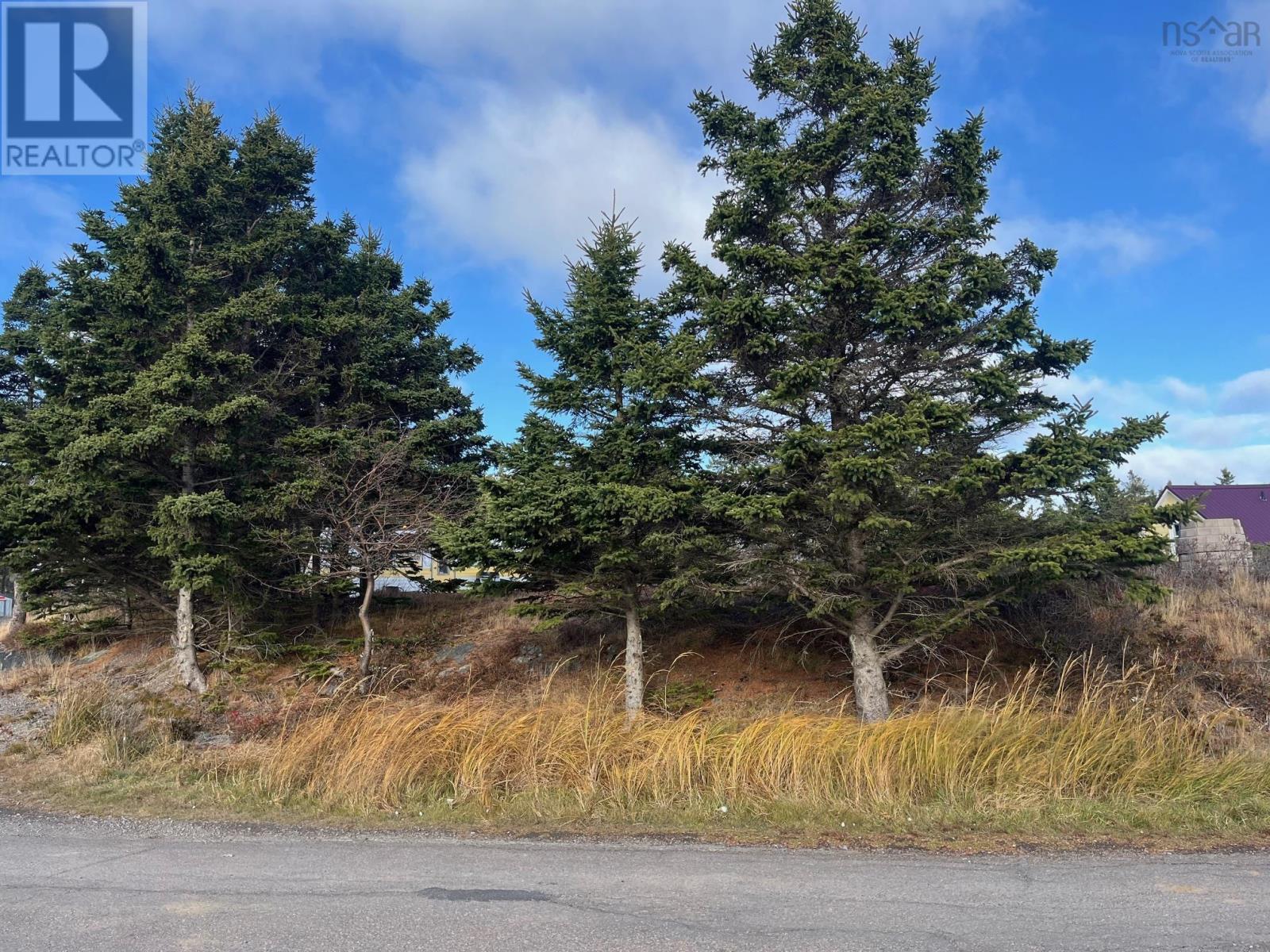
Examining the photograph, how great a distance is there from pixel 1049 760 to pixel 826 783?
204cm

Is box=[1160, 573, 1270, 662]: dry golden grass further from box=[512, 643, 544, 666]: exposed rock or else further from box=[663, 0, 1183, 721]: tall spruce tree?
box=[512, 643, 544, 666]: exposed rock

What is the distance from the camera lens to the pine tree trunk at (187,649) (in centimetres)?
1478

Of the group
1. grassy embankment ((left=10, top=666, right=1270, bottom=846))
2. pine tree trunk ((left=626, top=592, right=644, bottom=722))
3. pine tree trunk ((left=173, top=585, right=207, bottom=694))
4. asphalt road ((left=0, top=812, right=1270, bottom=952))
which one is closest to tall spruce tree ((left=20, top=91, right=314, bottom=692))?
pine tree trunk ((left=173, top=585, right=207, bottom=694))

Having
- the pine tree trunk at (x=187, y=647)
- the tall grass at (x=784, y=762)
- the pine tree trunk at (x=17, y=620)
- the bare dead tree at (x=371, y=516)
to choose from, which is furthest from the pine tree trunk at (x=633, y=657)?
the pine tree trunk at (x=17, y=620)

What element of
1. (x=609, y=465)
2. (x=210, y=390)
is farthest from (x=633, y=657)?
(x=210, y=390)

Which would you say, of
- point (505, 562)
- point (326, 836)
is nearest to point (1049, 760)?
point (326, 836)

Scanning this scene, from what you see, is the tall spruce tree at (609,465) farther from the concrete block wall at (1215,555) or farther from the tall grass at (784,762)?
the concrete block wall at (1215,555)

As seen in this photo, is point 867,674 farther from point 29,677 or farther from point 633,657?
point 29,677

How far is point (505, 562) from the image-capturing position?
10.8 meters

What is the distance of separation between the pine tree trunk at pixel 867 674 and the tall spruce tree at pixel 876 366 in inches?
0.9

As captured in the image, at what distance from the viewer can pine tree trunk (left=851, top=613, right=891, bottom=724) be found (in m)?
9.97

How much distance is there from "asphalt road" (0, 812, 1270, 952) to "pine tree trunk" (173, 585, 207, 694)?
9.94m

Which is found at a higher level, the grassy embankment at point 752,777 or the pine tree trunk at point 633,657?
the pine tree trunk at point 633,657

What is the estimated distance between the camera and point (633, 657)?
38.6ft
